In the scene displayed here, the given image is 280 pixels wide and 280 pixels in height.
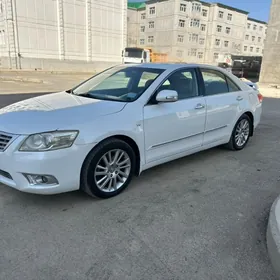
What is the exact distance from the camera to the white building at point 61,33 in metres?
34.2

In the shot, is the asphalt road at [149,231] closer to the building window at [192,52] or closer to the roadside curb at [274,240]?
the roadside curb at [274,240]

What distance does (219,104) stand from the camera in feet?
14.1

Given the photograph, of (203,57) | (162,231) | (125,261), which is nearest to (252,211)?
(162,231)

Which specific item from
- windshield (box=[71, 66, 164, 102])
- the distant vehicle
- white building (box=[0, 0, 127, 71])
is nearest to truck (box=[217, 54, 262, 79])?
the distant vehicle

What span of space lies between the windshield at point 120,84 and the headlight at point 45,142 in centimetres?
99

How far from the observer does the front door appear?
11.2 ft

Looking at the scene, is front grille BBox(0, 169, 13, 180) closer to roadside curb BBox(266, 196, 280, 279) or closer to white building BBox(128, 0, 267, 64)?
roadside curb BBox(266, 196, 280, 279)

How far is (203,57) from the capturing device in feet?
221

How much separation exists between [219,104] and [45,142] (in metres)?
2.72

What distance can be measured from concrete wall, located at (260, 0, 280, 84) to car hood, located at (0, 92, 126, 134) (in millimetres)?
22497

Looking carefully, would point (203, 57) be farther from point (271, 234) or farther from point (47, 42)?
point (271, 234)

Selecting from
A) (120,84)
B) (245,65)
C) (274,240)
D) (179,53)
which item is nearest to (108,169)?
(120,84)

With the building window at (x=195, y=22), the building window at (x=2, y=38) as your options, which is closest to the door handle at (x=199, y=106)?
the building window at (x=2, y=38)

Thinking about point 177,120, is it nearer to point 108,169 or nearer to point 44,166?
point 108,169
